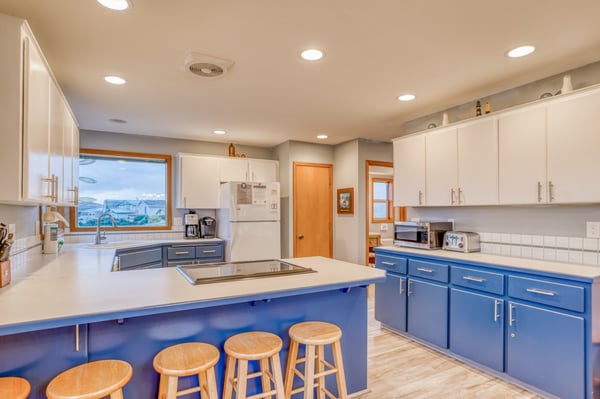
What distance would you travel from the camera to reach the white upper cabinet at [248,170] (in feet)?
16.1

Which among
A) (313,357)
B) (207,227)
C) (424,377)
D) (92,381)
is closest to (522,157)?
(424,377)

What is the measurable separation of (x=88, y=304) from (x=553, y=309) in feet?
8.88

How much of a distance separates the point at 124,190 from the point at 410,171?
3786 millimetres

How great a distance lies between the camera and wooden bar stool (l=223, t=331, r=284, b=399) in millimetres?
1560

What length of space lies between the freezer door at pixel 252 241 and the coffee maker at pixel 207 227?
1.71 ft

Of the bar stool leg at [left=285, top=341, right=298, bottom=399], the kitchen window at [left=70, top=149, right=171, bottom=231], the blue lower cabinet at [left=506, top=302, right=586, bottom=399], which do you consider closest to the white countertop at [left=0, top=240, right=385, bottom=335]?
the bar stool leg at [left=285, top=341, right=298, bottom=399]

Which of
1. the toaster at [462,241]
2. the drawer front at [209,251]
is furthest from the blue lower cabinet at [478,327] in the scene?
the drawer front at [209,251]

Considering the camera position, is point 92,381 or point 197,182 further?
point 197,182

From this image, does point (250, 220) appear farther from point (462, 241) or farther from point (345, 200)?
point (462, 241)

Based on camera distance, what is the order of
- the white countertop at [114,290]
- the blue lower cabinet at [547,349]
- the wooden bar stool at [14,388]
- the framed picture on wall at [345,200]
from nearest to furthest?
1. the wooden bar stool at [14,388]
2. the white countertop at [114,290]
3. the blue lower cabinet at [547,349]
4. the framed picture on wall at [345,200]

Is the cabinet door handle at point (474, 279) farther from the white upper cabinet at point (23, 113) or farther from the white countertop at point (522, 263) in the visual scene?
the white upper cabinet at point (23, 113)

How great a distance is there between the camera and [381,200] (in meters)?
7.35

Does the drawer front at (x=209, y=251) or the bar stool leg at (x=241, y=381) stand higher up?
the drawer front at (x=209, y=251)

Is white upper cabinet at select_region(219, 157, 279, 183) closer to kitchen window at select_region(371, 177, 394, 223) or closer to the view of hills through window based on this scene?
the view of hills through window
